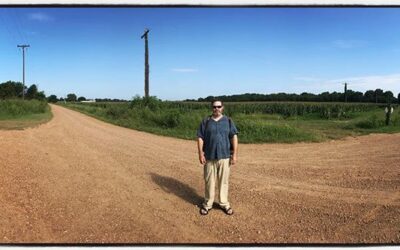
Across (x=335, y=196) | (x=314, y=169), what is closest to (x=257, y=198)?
(x=335, y=196)

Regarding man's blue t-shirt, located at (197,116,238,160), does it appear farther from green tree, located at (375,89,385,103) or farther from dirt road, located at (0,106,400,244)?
green tree, located at (375,89,385,103)

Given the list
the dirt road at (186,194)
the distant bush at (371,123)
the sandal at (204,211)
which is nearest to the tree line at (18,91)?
the dirt road at (186,194)

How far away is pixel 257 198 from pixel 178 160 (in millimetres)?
3148

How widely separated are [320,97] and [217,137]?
170cm

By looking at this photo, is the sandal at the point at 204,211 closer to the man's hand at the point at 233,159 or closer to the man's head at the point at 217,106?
the man's hand at the point at 233,159

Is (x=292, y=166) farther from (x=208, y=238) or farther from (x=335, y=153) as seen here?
(x=208, y=238)

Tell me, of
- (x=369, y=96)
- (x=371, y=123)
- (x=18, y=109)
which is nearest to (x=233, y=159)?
(x=369, y=96)

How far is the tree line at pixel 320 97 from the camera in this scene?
5926 mm

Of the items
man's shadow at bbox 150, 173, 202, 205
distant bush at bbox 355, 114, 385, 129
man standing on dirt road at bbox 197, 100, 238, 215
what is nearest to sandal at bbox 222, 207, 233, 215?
man standing on dirt road at bbox 197, 100, 238, 215

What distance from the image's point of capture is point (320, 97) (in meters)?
6.24

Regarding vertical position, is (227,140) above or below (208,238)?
above

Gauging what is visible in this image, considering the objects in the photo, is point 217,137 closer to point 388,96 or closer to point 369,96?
point 369,96

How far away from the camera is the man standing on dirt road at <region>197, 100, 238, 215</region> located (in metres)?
5.70

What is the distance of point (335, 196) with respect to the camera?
6.59 m
